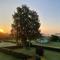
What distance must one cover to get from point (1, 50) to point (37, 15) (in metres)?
7.09

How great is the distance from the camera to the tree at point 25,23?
816 inches

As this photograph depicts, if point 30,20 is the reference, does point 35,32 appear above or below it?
below

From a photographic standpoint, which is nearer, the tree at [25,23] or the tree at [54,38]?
the tree at [25,23]

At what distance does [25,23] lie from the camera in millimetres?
20828

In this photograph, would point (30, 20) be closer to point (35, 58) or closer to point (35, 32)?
point (35, 32)

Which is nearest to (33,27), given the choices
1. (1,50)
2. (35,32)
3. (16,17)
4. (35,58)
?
(35,32)

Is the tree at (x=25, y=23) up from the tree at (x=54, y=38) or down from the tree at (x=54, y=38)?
up

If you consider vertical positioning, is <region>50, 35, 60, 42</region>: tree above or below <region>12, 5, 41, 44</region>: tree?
below

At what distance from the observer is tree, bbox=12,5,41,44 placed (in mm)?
20734

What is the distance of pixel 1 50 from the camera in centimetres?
1755

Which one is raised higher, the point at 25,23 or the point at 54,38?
the point at 25,23

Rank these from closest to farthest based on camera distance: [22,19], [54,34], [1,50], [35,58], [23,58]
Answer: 1. [35,58]
2. [23,58]
3. [1,50]
4. [22,19]
5. [54,34]

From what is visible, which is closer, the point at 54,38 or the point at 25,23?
the point at 25,23

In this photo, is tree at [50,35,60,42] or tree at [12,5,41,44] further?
tree at [50,35,60,42]
